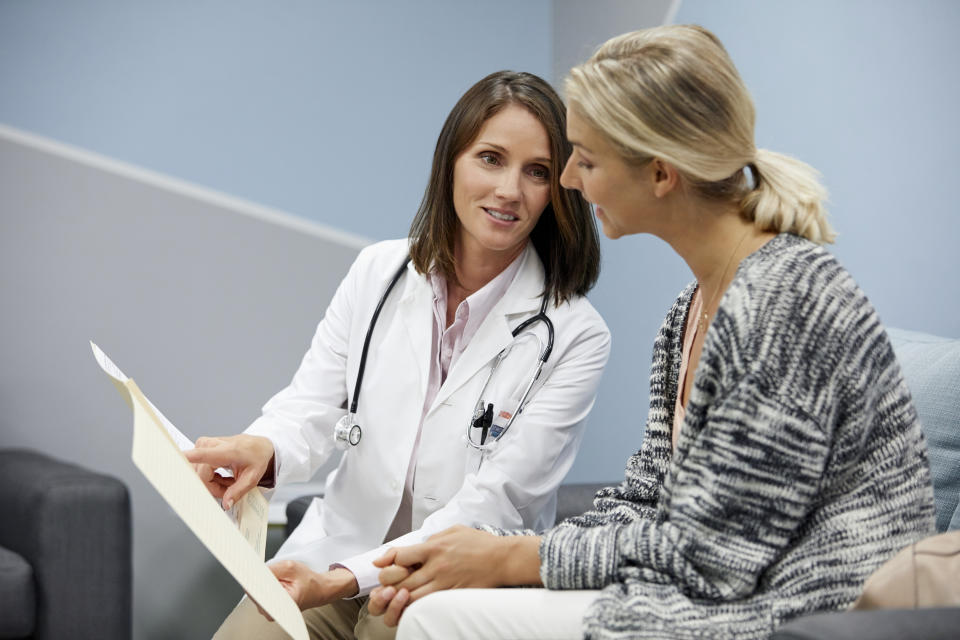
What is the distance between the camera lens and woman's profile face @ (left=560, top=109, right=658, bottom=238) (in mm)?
1194

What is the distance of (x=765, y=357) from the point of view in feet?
3.34

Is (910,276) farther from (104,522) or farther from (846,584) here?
(104,522)

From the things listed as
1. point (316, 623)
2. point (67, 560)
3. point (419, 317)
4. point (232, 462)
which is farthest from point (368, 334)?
point (67, 560)

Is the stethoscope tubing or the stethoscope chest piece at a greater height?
the stethoscope tubing

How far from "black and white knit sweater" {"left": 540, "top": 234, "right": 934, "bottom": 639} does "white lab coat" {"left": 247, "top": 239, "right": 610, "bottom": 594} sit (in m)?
0.57

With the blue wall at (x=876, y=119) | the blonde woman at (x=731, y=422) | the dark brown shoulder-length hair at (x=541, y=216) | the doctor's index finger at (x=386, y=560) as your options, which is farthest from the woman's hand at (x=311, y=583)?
the blue wall at (x=876, y=119)

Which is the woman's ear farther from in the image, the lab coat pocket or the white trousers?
the lab coat pocket

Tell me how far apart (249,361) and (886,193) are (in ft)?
5.94

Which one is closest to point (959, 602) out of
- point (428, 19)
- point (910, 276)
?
point (910, 276)

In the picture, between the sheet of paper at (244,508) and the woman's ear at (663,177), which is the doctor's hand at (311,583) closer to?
the sheet of paper at (244,508)

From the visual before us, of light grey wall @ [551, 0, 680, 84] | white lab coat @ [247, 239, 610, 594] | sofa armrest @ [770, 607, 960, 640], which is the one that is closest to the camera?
sofa armrest @ [770, 607, 960, 640]

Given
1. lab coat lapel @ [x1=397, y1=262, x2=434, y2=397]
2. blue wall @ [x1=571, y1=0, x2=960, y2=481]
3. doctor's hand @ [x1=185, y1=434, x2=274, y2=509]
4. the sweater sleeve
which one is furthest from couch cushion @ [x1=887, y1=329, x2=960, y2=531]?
doctor's hand @ [x1=185, y1=434, x2=274, y2=509]

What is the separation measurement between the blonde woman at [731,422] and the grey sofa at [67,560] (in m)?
1.36

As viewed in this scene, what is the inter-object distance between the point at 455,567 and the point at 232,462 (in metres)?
0.48
